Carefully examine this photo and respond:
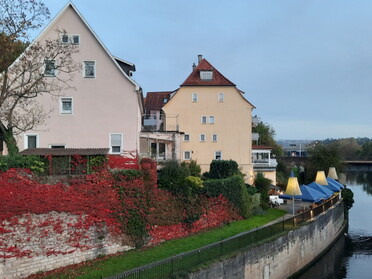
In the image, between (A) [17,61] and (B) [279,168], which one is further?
(B) [279,168]

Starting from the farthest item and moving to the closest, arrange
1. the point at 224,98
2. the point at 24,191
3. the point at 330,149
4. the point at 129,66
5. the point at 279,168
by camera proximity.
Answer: the point at 279,168, the point at 330,149, the point at 224,98, the point at 129,66, the point at 24,191

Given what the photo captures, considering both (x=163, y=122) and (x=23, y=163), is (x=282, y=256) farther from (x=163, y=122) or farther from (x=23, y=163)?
(x=163, y=122)

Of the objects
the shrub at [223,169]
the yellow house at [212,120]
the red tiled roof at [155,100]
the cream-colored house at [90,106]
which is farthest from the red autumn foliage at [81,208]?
the red tiled roof at [155,100]

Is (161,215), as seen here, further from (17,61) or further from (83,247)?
(17,61)

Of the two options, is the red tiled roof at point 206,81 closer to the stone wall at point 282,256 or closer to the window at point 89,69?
the stone wall at point 282,256

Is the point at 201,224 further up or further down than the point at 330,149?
further down

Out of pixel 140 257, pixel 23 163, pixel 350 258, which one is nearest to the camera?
pixel 23 163

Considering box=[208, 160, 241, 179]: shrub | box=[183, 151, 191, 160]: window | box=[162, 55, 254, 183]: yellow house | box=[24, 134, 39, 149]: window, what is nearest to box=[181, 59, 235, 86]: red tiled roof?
box=[162, 55, 254, 183]: yellow house

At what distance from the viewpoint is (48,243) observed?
593 inches

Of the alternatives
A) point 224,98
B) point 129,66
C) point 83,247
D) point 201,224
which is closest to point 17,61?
point 129,66

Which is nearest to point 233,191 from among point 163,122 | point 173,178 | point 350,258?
point 173,178

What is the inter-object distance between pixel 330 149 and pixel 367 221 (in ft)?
66.3

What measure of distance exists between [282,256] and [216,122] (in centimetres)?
2076

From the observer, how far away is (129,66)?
26.6 metres
